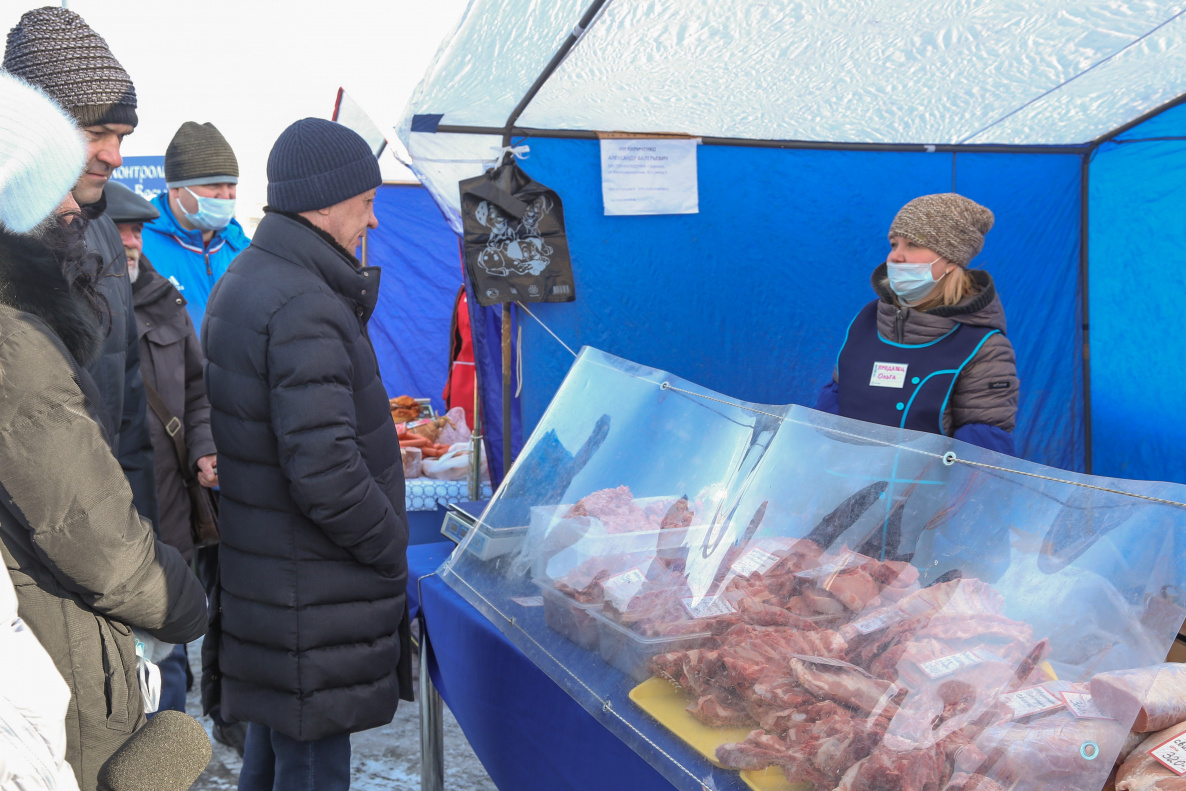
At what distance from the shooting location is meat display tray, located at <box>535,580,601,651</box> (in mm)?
1613

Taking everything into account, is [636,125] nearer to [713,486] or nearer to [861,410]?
[861,410]

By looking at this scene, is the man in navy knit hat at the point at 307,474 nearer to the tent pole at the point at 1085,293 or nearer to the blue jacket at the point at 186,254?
the blue jacket at the point at 186,254

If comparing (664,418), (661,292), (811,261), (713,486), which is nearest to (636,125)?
(661,292)

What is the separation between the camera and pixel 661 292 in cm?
406

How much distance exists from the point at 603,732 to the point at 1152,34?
10.5 ft

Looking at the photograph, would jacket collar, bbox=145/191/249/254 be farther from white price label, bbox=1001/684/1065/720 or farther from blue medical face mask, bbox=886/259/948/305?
white price label, bbox=1001/684/1065/720

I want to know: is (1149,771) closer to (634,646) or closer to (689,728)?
(689,728)

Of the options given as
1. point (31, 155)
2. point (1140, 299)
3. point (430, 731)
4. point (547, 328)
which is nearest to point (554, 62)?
point (547, 328)

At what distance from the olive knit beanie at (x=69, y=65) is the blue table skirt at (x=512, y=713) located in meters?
1.43

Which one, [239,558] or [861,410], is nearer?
[239,558]

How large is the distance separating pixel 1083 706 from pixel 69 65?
Answer: 2226mm

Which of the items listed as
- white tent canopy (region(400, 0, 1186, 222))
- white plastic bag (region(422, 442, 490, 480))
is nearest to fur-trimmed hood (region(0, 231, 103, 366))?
white tent canopy (region(400, 0, 1186, 222))

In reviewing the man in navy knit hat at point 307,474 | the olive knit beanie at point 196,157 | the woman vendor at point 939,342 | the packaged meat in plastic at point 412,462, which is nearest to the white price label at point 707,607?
the man in navy knit hat at point 307,474

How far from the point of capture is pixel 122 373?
7.18 ft
